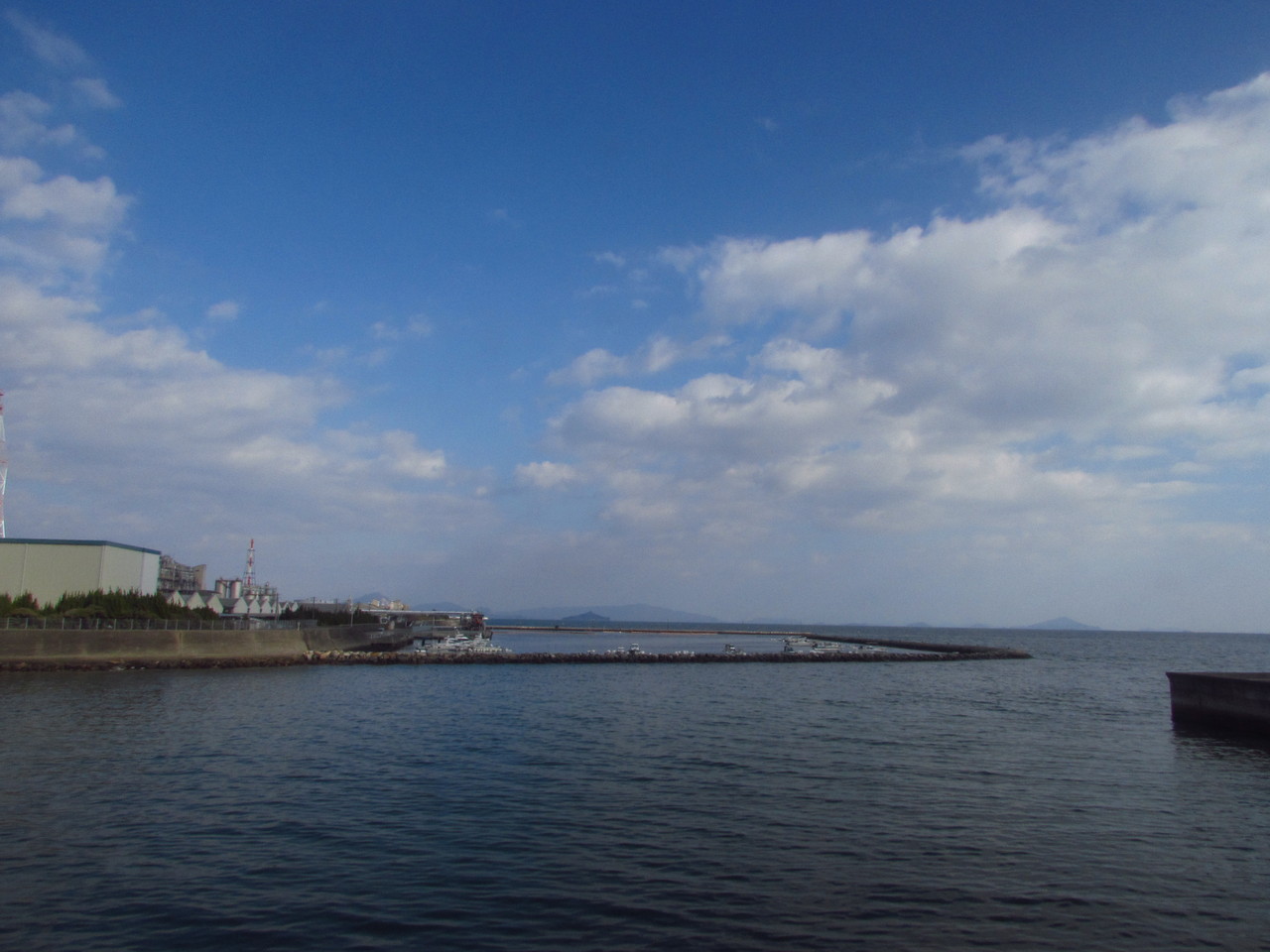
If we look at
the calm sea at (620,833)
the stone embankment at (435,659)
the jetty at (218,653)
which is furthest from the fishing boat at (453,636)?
the calm sea at (620,833)

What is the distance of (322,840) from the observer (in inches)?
757

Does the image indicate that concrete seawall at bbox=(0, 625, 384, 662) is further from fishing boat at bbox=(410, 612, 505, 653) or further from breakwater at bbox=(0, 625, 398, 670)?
fishing boat at bbox=(410, 612, 505, 653)

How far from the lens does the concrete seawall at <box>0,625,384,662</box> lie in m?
61.9

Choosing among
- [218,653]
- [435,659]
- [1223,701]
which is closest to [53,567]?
[218,653]

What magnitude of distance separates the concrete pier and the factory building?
89234mm

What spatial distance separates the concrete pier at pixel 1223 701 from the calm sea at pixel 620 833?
168 centimetres

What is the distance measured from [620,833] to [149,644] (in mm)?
63635

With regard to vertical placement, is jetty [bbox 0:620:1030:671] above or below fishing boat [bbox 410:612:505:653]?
above

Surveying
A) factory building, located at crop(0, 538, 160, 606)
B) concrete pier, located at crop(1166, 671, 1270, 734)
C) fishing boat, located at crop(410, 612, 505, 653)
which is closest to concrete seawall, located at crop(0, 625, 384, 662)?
factory building, located at crop(0, 538, 160, 606)

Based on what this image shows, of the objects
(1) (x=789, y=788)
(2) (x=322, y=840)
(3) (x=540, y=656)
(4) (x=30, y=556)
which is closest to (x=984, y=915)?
(1) (x=789, y=788)

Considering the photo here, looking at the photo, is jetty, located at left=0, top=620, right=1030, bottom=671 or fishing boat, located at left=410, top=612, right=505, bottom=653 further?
fishing boat, located at left=410, top=612, right=505, bottom=653

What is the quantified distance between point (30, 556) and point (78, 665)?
2135 cm

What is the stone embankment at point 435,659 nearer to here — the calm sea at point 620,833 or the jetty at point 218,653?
the jetty at point 218,653

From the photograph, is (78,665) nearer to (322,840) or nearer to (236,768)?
(236,768)
